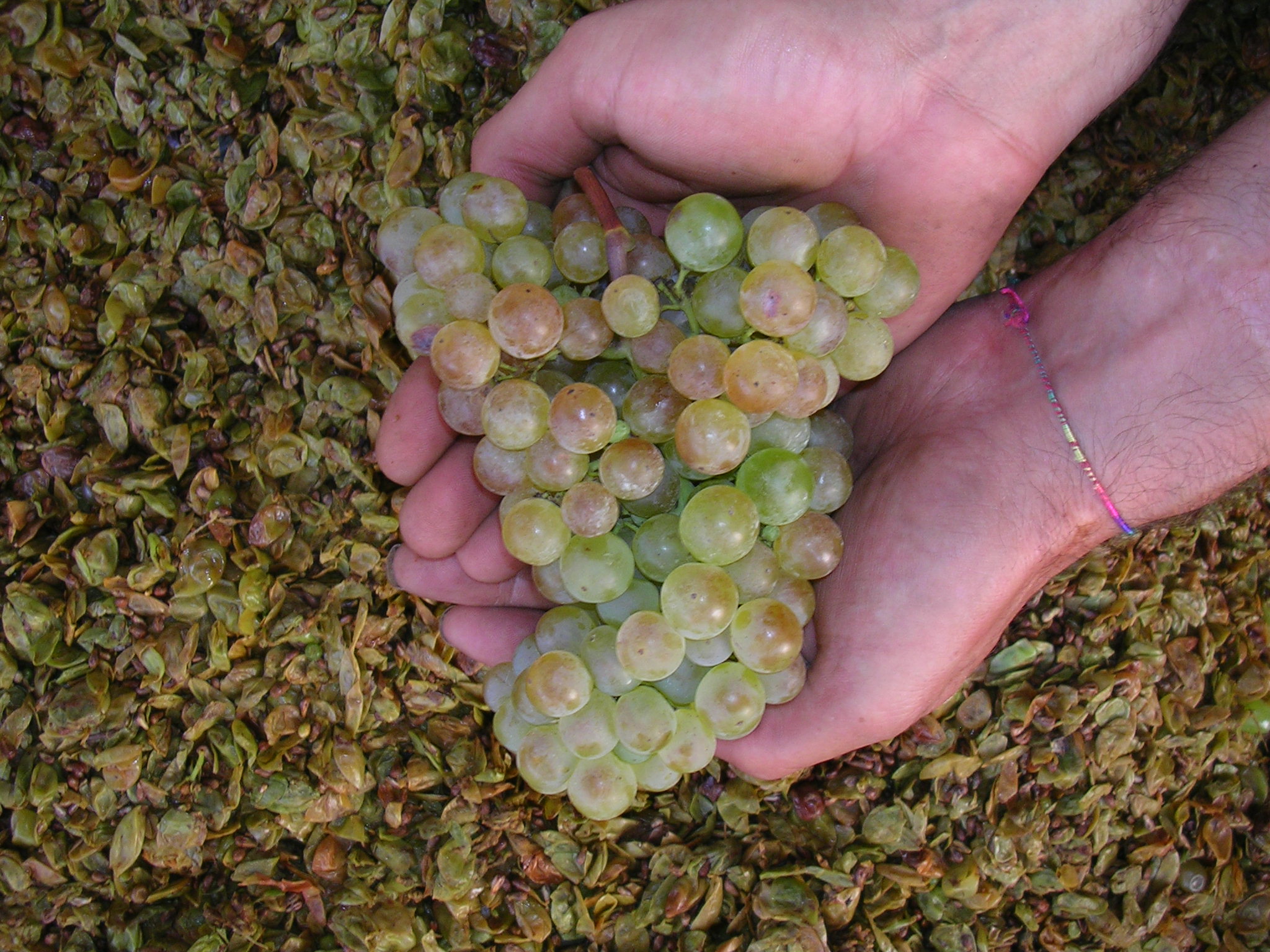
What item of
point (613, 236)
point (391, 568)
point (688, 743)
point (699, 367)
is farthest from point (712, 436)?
point (391, 568)

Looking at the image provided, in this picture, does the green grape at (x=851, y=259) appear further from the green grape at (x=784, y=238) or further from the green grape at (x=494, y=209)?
the green grape at (x=494, y=209)

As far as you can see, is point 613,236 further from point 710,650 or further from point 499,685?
point 499,685

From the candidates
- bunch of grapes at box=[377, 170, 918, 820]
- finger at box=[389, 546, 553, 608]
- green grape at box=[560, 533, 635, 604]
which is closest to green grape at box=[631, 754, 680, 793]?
bunch of grapes at box=[377, 170, 918, 820]

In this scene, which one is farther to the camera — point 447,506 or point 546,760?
point 447,506

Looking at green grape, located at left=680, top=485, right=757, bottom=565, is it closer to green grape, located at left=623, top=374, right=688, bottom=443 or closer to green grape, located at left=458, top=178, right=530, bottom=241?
green grape, located at left=623, top=374, right=688, bottom=443

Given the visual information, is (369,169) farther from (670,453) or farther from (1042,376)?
(1042,376)

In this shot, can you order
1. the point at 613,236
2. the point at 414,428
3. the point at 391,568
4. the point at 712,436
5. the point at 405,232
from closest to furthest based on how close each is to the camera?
the point at 712,436, the point at 613,236, the point at 405,232, the point at 414,428, the point at 391,568
